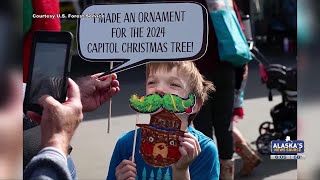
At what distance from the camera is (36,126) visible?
6.96 ft

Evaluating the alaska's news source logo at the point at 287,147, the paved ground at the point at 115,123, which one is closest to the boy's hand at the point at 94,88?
the paved ground at the point at 115,123

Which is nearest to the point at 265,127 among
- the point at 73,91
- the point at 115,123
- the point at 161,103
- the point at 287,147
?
→ the point at 287,147

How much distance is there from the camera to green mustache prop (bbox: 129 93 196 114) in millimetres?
2104

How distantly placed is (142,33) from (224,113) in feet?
2.50

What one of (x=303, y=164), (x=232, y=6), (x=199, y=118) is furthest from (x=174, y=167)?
(x=232, y=6)

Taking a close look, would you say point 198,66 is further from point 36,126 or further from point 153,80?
point 36,126

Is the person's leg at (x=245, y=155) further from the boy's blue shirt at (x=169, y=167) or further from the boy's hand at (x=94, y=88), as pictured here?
the boy's hand at (x=94, y=88)

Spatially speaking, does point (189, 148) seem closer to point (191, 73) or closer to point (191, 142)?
point (191, 142)

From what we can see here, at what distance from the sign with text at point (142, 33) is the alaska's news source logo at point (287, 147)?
0.44 meters

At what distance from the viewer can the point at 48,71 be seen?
206cm

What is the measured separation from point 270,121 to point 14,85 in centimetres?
193

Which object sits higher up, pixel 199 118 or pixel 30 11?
pixel 30 11

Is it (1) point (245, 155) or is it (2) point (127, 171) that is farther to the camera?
(1) point (245, 155)

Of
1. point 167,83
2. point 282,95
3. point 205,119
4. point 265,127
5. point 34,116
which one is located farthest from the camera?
point 265,127
